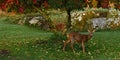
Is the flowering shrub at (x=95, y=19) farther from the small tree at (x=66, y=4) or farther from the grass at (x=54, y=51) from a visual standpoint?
the small tree at (x=66, y=4)

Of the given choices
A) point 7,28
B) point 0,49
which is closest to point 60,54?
point 0,49

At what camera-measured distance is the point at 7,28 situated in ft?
101

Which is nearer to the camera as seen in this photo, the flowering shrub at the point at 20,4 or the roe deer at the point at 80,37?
the roe deer at the point at 80,37

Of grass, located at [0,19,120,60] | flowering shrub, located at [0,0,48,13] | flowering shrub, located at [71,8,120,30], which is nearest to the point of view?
grass, located at [0,19,120,60]

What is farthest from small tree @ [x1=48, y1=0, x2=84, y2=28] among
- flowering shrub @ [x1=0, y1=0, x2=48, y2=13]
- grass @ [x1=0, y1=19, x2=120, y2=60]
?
grass @ [x1=0, y1=19, x2=120, y2=60]

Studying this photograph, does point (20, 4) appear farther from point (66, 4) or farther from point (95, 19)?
point (95, 19)

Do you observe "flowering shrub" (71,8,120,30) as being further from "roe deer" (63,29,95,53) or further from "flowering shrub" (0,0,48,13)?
"roe deer" (63,29,95,53)

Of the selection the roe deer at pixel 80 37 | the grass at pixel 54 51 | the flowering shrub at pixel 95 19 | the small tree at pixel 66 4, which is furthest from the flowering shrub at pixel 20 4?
the flowering shrub at pixel 95 19

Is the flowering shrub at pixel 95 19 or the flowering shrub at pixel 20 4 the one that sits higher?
the flowering shrub at pixel 20 4

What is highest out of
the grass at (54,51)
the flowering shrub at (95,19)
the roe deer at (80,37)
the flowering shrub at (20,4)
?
the flowering shrub at (20,4)

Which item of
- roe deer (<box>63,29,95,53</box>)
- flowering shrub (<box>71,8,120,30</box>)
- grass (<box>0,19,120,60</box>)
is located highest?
roe deer (<box>63,29,95,53</box>)

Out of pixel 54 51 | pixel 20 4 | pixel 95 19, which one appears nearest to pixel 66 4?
pixel 20 4

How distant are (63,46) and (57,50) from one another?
59 centimetres

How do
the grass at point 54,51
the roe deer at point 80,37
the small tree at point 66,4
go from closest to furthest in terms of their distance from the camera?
1. the grass at point 54,51
2. the roe deer at point 80,37
3. the small tree at point 66,4
